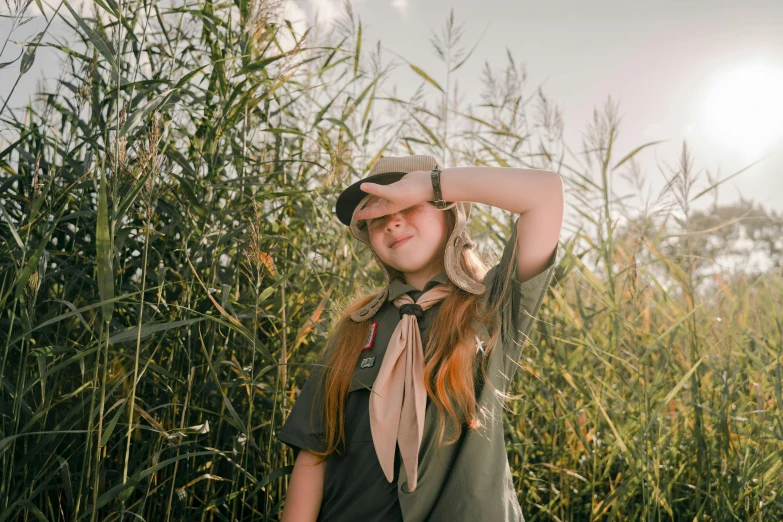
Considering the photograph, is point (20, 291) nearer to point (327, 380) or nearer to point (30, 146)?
point (327, 380)

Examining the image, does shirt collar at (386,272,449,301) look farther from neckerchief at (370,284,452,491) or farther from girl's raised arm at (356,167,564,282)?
girl's raised arm at (356,167,564,282)

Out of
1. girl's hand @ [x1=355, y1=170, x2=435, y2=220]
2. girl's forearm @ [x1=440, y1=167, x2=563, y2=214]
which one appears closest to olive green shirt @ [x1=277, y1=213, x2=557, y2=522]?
girl's forearm @ [x1=440, y1=167, x2=563, y2=214]

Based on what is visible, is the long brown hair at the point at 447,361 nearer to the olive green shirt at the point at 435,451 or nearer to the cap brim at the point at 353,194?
the olive green shirt at the point at 435,451

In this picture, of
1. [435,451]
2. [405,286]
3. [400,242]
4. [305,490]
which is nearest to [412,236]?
[400,242]

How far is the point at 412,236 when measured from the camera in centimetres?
178

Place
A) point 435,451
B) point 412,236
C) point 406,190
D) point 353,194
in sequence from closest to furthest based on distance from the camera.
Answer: point 435,451
point 406,190
point 412,236
point 353,194

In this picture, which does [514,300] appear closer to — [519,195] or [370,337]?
[519,195]

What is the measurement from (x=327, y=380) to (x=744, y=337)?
162 cm

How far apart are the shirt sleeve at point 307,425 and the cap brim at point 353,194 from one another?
522 millimetres

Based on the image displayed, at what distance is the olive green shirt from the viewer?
4.97 ft

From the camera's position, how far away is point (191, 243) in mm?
2043

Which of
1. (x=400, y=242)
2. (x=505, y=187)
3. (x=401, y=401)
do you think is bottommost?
(x=401, y=401)

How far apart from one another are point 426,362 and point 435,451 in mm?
226

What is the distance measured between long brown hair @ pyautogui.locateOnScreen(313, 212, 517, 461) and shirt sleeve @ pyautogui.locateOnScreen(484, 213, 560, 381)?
17 mm
